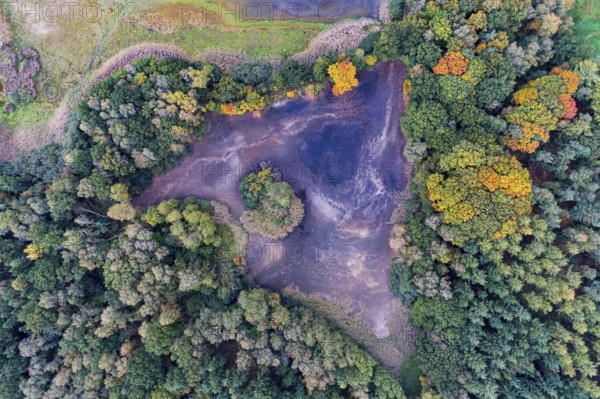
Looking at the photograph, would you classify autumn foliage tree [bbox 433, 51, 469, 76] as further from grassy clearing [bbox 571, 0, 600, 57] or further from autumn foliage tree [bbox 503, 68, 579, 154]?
grassy clearing [bbox 571, 0, 600, 57]

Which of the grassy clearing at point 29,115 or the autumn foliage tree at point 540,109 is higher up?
the autumn foliage tree at point 540,109

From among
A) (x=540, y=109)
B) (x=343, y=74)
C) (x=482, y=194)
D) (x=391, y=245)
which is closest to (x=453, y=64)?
(x=540, y=109)

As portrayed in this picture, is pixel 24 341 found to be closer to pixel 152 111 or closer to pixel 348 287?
pixel 152 111

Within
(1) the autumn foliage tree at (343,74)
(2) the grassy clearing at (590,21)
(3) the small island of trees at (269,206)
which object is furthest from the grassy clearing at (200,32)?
(2) the grassy clearing at (590,21)

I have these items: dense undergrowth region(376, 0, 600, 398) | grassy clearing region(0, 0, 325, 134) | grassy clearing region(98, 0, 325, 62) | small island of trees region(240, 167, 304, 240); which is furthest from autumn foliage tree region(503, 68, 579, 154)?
grassy clearing region(0, 0, 325, 134)

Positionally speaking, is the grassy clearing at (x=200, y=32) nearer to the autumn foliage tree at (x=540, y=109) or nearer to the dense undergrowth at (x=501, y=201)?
the dense undergrowth at (x=501, y=201)

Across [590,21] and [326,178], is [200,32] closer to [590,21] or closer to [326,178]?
[326,178]

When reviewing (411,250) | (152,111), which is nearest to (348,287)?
(411,250)
